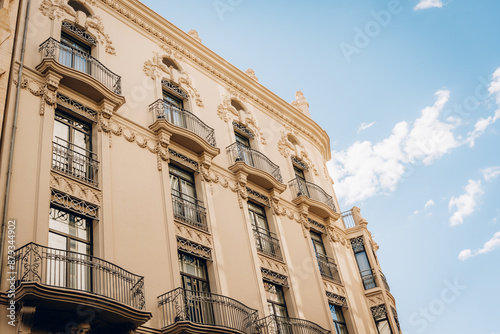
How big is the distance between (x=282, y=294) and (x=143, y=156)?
7103 mm

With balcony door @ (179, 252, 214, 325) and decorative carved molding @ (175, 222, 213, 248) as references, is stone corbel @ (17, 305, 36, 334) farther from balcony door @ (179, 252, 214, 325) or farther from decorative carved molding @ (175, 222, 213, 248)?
decorative carved molding @ (175, 222, 213, 248)

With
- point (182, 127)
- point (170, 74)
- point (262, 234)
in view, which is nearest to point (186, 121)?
point (182, 127)

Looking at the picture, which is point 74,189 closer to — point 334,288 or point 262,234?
point 262,234

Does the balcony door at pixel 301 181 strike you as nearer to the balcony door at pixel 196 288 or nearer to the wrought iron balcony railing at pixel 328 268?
the wrought iron balcony railing at pixel 328 268

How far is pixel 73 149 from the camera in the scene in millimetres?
15203

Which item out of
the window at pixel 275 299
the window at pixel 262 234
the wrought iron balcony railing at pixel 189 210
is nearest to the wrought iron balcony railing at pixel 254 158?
the window at pixel 262 234

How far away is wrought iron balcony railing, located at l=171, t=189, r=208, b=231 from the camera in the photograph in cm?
1703

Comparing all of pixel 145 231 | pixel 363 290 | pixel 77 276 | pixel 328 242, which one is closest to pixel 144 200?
pixel 145 231

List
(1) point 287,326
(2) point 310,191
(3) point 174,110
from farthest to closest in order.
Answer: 1. (2) point 310,191
2. (3) point 174,110
3. (1) point 287,326

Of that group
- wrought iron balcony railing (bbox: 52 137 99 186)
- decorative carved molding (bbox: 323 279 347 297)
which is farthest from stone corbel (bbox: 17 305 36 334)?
decorative carved molding (bbox: 323 279 347 297)

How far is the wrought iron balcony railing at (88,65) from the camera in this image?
16.8 meters

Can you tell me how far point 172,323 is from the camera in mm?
13727

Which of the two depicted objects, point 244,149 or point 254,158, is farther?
point 254,158

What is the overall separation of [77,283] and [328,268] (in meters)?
12.4
